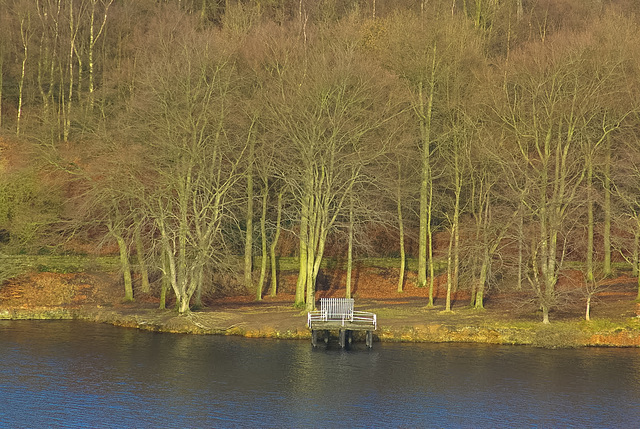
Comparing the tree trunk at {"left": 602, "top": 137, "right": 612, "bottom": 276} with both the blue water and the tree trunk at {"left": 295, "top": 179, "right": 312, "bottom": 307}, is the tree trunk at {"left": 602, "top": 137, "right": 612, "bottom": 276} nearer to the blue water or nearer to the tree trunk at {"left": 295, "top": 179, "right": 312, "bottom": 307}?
the blue water

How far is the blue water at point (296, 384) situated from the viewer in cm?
2591

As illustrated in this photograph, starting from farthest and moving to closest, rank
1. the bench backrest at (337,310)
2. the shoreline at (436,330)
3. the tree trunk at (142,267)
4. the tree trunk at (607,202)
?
the tree trunk at (607,202) < the tree trunk at (142,267) < the bench backrest at (337,310) < the shoreline at (436,330)

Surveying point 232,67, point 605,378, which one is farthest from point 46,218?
point 605,378

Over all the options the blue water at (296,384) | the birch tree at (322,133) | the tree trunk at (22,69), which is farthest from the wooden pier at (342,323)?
the tree trunk at (22,69)

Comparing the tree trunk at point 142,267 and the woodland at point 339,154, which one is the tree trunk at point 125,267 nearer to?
the woodland at point 339,154

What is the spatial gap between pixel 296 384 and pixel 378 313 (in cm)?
1330

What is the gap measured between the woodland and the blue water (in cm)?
634

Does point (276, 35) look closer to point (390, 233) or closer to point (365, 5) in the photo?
point (390, 233)

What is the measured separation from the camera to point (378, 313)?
42875 mm

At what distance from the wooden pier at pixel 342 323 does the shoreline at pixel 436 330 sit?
38.9 inches

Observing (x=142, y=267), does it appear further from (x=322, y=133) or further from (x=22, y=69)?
(x=22, y=69)

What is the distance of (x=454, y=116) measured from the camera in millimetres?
49750

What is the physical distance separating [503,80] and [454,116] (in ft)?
14.3

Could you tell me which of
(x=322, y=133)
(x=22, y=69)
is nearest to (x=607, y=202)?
(x=322, y=133)
